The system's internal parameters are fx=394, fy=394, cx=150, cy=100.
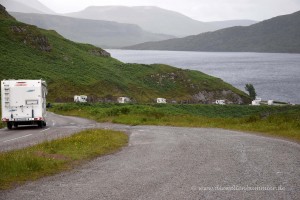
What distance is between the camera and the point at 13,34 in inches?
4788

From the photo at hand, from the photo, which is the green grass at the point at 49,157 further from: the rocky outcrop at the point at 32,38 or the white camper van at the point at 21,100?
the rocky outcrop at the point at 32,38

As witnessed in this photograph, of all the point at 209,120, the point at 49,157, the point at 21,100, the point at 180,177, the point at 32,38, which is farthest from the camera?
the point at 32,38

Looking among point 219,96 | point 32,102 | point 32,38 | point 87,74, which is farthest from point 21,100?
point 32,38

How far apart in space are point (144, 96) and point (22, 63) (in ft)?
111

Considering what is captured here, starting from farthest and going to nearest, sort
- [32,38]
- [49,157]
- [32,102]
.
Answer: [32,38] < [32,102] < [49,157]

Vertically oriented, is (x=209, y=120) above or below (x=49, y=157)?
below

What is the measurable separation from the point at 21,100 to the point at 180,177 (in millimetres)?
22952

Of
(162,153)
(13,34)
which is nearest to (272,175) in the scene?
(162,153)

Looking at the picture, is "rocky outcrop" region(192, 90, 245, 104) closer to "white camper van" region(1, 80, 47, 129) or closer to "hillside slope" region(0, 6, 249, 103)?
"hillside slope" region(0, 6, 249, 103)

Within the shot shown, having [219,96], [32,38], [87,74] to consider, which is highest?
[32,38]

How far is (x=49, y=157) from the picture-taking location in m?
15.5

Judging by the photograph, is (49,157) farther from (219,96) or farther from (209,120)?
(219,96)

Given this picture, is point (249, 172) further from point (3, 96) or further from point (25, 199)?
point (3, 96)

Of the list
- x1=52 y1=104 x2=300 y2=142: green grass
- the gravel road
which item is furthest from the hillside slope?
the gravel road
